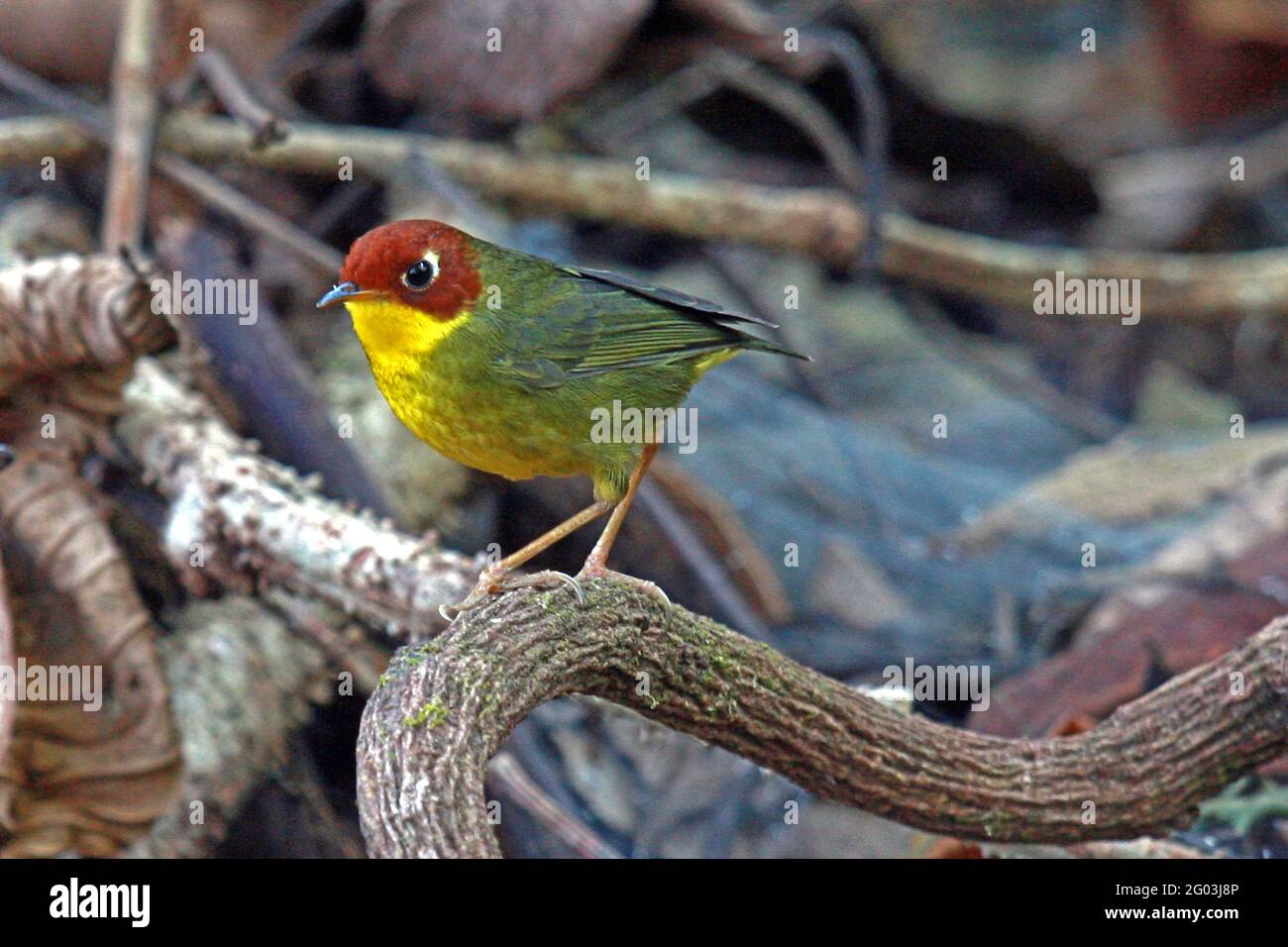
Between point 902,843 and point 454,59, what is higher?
point 454,59

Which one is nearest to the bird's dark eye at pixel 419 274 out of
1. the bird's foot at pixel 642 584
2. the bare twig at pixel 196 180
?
the bird's foot at pixel 642 584

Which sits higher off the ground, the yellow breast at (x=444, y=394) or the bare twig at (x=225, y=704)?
the yellow breast at (x=444, y=394)

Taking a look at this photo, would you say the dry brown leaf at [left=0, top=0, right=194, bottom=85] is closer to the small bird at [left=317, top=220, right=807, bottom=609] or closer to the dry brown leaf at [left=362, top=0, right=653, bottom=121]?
the dry brown leaf at [left=362, top=0, right=653, bottom=121]

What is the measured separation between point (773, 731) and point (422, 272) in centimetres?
115

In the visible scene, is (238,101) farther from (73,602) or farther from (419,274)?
(419,274)

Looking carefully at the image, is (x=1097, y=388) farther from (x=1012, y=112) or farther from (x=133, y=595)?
(x=133, y=595)

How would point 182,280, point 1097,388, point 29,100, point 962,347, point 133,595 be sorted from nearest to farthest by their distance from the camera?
point 133,595 → point 182,280 → point 29,100 → point 962,347 → point 1097,388

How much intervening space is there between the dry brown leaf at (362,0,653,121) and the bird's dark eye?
2336 mm

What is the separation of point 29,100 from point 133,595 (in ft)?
7.47

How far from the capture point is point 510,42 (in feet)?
17.1

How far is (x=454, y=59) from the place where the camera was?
527 centimetres

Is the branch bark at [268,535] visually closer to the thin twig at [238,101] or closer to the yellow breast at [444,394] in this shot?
the yellow breast at [444,394]

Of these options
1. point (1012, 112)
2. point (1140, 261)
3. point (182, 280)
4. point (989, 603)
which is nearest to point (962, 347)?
point (1140, 261)

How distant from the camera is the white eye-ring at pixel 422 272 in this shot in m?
3.02
